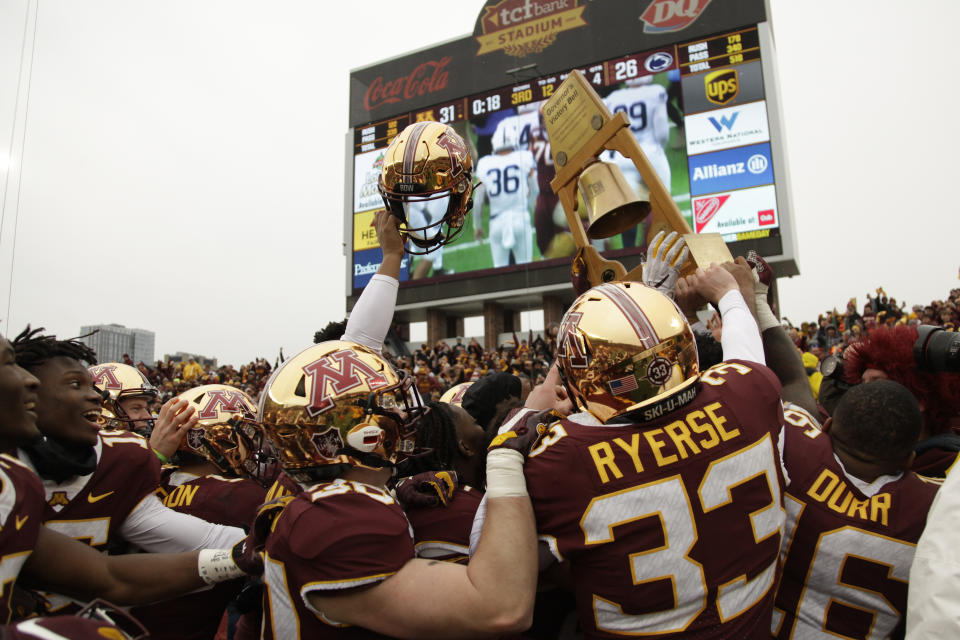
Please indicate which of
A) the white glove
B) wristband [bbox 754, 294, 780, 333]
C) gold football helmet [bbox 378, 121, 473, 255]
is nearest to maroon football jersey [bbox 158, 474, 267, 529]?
gold football helmet [bbox 378, 121, 473, 255]

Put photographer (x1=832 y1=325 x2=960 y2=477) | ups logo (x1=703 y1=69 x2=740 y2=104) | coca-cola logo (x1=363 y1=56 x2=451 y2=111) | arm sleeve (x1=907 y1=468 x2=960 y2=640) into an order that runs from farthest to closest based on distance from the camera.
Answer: coca-cola logo (x1=363 y1=56 x2=451 y2=111) < ups logo (x1=703 y1=69 x2=740 y2=104) < photographer (x1=832 y1=325 x2=960 y2=477) < arm sleeve (x1=907 y1=468 x2=960 y2=640)

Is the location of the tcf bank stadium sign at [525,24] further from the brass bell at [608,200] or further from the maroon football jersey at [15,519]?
the maroon football jersey at [15,519]

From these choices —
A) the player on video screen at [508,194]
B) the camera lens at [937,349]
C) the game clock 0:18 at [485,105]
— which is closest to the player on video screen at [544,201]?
the player on video screen at [508,194]

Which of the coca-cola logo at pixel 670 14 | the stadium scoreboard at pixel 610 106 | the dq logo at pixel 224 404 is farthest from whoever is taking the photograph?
the coca-cola logo at pixel 670 14

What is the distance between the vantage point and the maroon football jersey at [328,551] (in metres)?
1.39

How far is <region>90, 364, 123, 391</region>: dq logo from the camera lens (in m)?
3.39

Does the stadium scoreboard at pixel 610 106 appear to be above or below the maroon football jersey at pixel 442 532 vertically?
above

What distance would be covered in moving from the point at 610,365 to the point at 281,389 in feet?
2.88

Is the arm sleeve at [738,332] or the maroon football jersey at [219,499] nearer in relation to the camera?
the arm sleeve at [738,332]

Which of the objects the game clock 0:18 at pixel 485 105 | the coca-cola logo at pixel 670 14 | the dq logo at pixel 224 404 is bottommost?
the dq logo at pixel 224 404

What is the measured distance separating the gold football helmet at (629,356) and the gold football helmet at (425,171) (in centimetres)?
88

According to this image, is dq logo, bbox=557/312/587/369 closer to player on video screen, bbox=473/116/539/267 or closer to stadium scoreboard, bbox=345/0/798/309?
stadium scoreboard, bbox=345/0/798/309

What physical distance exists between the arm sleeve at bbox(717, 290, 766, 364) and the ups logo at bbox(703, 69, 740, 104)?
52.7 feet

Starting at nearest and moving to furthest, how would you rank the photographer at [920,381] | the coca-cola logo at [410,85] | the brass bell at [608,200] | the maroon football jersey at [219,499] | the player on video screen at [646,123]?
the photographer at [920,381]
the maroon football jersey at [219,499]
the brass bell at [608,200]
the player on video screen at [646,123]
the coca-cola logo at [410,85]
